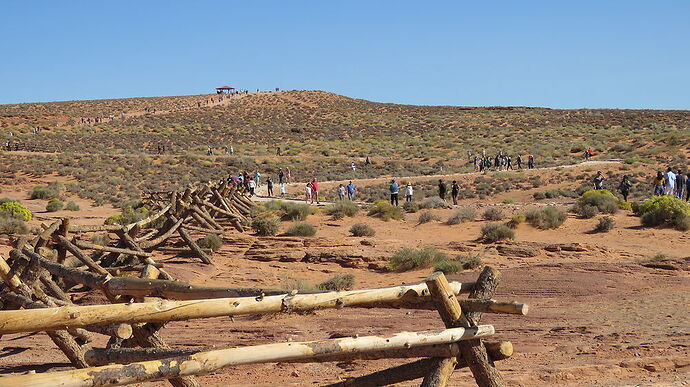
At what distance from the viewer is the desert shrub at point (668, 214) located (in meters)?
20.3

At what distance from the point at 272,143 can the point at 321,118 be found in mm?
21703

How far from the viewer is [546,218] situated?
21.8m

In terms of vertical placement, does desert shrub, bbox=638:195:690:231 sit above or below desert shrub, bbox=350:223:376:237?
above

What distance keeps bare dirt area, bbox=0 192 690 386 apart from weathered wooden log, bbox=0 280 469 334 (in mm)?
2104

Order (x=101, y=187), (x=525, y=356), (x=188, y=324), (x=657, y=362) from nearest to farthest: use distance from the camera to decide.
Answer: (x=657, y=362), (x=525, y=356), (x=188, y=324), (x=101, y=187)

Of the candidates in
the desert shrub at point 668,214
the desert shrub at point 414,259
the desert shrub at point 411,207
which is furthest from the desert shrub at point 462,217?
the desert shrub at point 414,259

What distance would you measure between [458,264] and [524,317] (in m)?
4.65

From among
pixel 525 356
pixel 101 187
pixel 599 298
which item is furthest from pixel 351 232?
pixel 101 187

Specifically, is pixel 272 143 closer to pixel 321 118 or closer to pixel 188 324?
pixel 321 118

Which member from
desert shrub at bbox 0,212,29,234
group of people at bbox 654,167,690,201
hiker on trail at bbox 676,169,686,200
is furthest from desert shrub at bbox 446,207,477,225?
desert shrub at bbox 0,212,29,234

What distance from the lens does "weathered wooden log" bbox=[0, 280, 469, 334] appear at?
14.6 feet

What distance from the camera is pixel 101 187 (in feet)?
134

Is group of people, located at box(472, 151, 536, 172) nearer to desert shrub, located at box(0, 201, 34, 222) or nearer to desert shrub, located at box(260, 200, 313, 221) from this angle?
desert shrub, located at box(260, 200, 313, 221)

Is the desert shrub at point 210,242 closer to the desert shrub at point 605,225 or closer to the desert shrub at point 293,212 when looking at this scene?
the desert shrub at point 293,212
